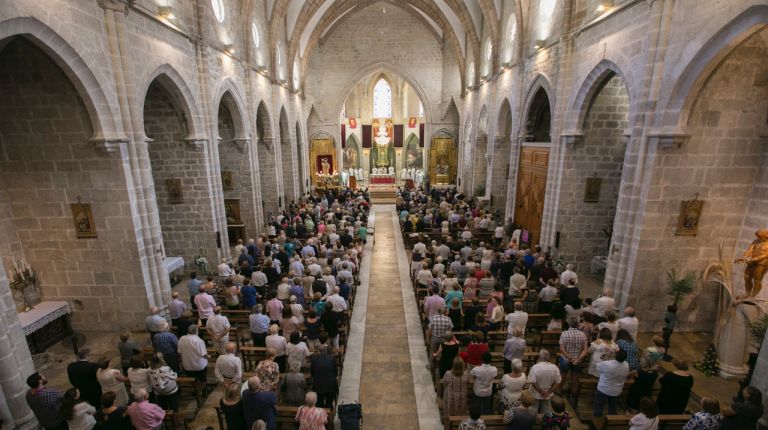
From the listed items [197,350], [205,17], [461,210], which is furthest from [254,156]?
[197,350]

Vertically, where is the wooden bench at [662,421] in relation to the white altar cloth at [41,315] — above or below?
below

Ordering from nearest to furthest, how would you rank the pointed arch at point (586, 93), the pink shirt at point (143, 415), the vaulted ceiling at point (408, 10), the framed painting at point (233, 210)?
the pink shirt at point (143, 415) → the pointed arch at point (586, 93) → the framed painting at point (233, 210) → the vaulted ceiling at point (408, 10)

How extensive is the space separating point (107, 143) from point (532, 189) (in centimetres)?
1257

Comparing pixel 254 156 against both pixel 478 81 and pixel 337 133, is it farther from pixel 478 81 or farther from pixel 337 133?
pixel 337 133

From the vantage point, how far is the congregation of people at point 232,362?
4840mm

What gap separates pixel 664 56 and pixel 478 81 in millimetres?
14701

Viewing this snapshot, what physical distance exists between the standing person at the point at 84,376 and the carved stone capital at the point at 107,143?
4.00 meters

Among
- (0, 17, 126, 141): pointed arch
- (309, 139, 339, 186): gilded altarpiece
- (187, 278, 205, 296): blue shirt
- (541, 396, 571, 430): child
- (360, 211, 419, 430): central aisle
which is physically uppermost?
(0, 17, 126, 141): pointed arch

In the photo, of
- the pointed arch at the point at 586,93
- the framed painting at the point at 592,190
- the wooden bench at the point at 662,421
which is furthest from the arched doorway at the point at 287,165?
the wooden bench at the point at 662,421

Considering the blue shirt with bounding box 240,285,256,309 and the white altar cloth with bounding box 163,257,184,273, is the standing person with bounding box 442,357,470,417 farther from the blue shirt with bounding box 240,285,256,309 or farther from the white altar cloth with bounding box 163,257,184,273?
the white altar cloth with bounding box 163,257,184,273

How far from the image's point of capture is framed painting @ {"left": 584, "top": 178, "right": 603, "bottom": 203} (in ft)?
37.4

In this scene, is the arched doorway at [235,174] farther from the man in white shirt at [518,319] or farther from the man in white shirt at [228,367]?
the man in white shirt at [518,319]

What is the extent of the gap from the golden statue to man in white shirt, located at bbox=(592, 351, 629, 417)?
311cm

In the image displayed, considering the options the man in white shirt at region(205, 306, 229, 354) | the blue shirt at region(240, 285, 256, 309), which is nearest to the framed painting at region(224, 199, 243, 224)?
the blue shirt at region(240, 285, 256, 309)
